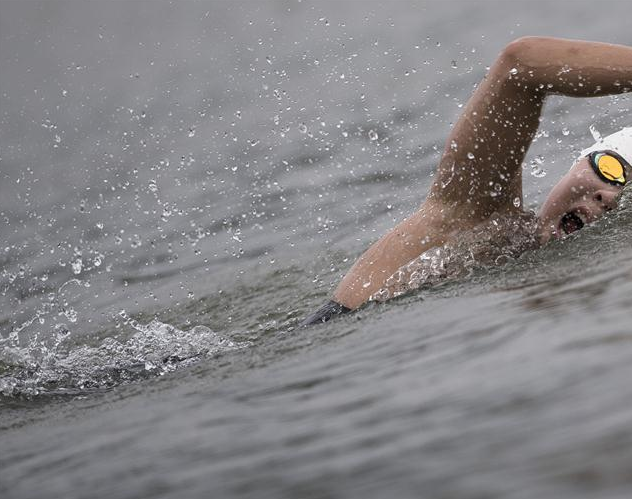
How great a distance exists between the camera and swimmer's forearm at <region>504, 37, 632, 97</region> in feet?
16.0

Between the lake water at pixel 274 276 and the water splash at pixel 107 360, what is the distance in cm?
2

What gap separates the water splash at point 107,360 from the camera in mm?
5371

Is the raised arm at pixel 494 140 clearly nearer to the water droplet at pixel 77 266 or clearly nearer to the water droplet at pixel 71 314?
the water droplet at pixel 71 314

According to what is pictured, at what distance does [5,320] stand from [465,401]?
18.1 feet

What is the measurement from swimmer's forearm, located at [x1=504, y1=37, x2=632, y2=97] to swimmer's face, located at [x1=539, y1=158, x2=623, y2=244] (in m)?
0.69

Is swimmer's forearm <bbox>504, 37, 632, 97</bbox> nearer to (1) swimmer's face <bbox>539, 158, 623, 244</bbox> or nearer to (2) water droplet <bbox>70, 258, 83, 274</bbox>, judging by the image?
(1) swimmer's face <bbox>539, 158, 623, 244</bbox>

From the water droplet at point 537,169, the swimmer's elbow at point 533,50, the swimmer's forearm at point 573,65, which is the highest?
the swimmer's elbow at point 533,50

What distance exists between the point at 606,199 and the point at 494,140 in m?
0.72

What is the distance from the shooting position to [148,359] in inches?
222

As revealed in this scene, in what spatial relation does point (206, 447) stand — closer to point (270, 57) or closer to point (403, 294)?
point (403, 294)

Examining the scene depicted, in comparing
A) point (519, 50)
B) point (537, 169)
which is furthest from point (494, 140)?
point (537, 169)

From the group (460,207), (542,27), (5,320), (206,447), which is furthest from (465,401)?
(542,27)

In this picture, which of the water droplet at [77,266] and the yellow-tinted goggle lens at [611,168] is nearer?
the yellow-tinted goggle lens at [611,168]

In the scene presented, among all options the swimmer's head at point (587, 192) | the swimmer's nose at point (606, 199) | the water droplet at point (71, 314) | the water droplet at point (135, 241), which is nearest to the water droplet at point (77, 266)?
the water droplet at point (135, 241)
